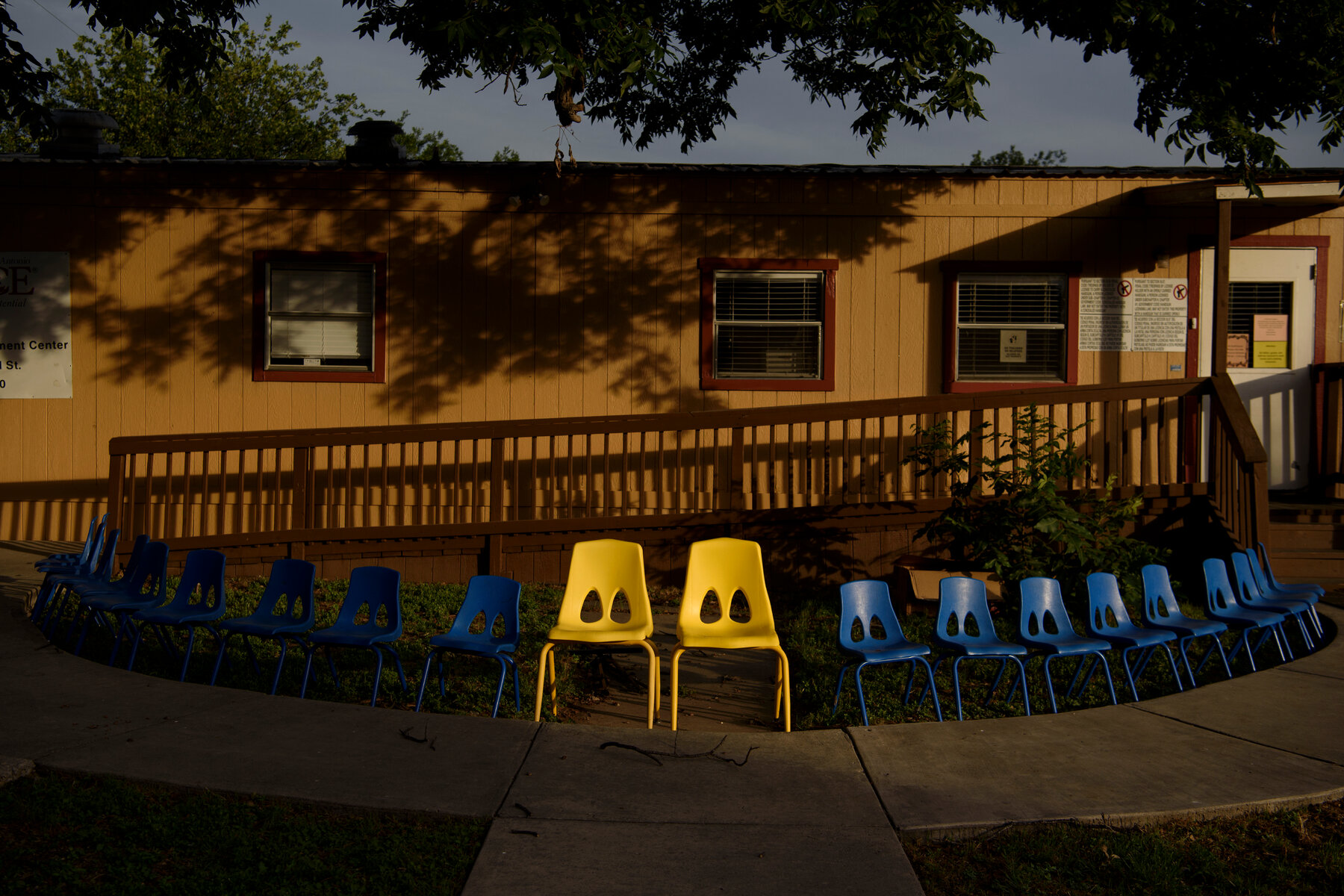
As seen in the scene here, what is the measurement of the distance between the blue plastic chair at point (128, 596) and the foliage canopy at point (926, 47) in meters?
3.82

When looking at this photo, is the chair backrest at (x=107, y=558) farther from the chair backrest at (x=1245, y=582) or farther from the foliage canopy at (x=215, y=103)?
the foliage canopy at (x=215, y=103)

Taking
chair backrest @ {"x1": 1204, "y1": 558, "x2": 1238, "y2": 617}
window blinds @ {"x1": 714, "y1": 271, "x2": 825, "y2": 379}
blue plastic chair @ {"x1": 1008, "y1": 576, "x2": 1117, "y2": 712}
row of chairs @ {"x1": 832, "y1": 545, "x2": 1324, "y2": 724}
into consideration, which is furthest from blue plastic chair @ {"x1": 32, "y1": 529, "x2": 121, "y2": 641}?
chair backrest @ {"x1": 1204, "y1": 558, "x2": 1238, "y2": 617}

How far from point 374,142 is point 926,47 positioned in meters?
5.16

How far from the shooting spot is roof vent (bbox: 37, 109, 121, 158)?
31.1 ft

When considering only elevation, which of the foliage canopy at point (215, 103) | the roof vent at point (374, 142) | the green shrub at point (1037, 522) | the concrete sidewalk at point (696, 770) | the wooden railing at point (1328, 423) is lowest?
the concrete sidewalk at point (696, 770)

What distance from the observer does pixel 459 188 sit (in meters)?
9.16

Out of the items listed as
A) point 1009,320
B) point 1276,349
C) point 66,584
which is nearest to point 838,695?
point 66,584

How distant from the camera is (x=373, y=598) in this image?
5656mm

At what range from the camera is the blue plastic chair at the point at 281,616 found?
546 cm

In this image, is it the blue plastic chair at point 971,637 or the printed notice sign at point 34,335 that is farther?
the printed notice sign at point 34,335

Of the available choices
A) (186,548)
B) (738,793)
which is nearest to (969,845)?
(738,793)

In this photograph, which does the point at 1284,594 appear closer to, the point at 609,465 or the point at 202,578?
the point at 609,465

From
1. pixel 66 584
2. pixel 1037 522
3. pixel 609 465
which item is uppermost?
pixel 609 465

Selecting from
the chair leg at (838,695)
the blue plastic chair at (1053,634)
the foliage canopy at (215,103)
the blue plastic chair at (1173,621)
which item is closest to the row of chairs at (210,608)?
the chair leg at (838,695)
